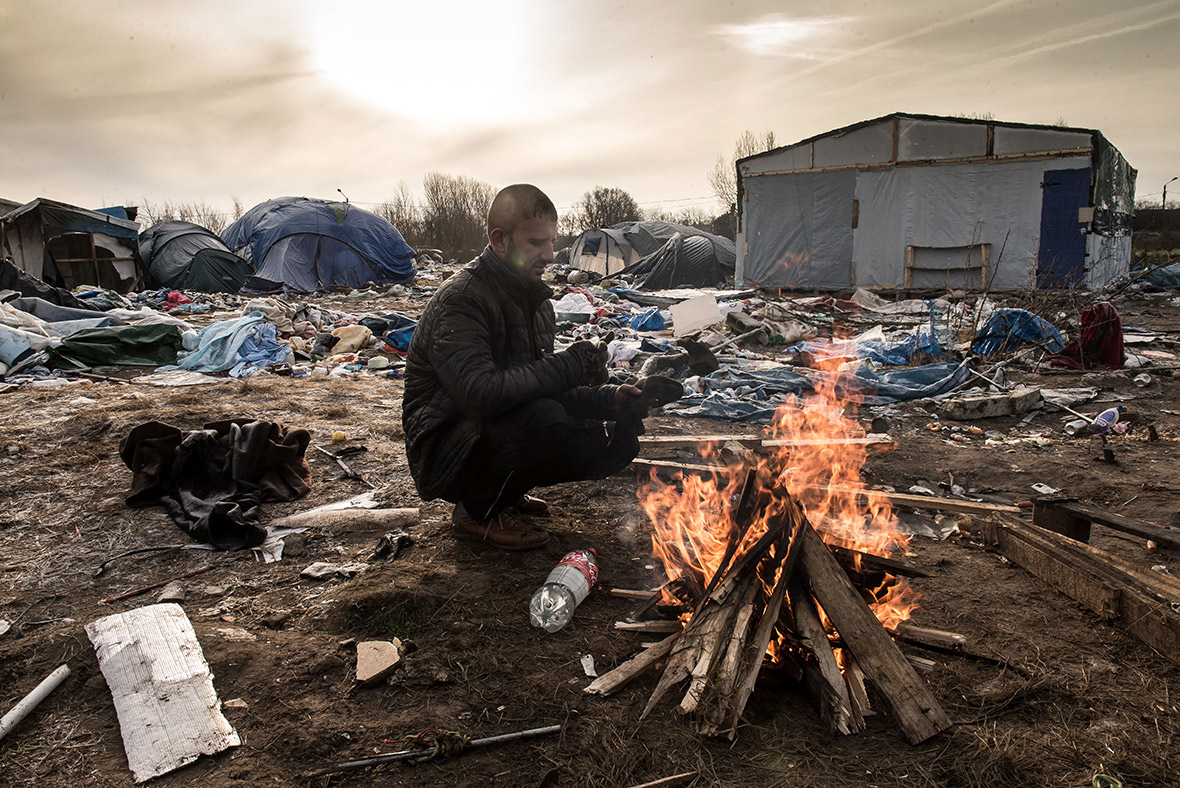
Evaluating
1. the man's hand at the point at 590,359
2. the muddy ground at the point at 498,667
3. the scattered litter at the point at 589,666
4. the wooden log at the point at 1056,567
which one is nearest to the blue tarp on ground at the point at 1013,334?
the muddy ground at the point at 498,667

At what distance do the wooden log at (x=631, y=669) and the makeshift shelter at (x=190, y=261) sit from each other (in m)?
20.8

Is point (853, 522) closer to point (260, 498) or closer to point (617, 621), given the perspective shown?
→ point (617, 621)

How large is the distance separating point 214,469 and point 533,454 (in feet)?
7.29

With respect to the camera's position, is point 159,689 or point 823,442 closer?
point 159,689

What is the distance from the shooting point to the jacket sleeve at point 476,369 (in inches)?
111

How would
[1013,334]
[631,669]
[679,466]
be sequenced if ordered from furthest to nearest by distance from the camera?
1. [1013,334]
2. [679,466]
3. [631,669]

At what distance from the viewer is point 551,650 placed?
2.44m

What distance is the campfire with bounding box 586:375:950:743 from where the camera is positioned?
2012 millimetres

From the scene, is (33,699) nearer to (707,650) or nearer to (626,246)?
(707,650)

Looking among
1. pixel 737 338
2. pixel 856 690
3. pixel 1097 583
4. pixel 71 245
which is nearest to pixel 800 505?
pixel 856 690

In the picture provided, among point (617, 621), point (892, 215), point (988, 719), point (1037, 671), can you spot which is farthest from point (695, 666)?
point (892, 215)

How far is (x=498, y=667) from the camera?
231 centimetres

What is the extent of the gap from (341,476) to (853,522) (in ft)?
10.9

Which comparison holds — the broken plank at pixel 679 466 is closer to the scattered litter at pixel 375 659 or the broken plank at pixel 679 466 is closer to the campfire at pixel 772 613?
the campfire at pixel 772 613
